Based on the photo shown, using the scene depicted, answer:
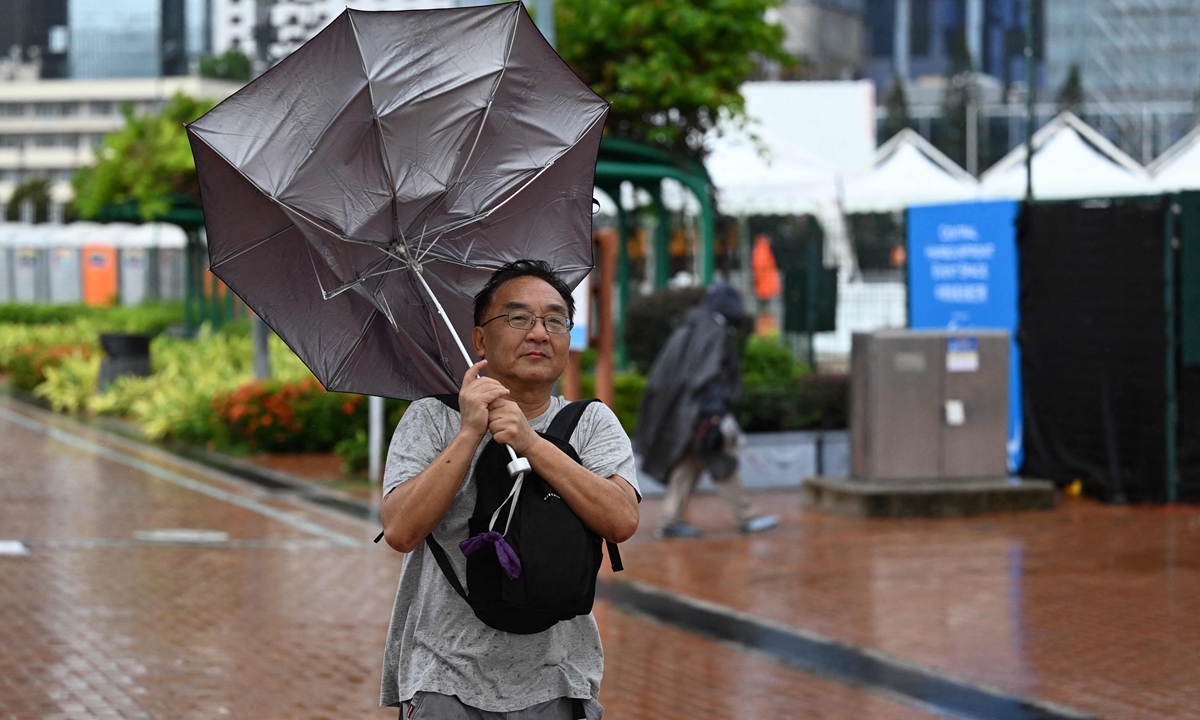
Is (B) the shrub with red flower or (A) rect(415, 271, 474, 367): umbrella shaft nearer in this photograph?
(A) rect(415, 271, 474, 367): umbrella shaft

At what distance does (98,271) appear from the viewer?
6538 cm

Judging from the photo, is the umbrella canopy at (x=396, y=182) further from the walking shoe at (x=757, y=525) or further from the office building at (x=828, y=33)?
the office building at (x=828, y=33)

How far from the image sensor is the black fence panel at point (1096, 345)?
1321cm

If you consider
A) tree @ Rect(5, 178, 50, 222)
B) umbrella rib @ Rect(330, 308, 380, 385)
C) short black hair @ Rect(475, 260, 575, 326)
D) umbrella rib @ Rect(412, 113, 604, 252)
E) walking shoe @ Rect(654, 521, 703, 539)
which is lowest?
walking shoe @ Rect(654, 521, 703, 539)

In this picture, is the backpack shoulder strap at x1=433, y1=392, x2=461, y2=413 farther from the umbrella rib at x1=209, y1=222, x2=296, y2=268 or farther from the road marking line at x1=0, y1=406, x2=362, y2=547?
the road marking line at x1=0, y1=406, x2=362, y2=547

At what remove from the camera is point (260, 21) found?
20.7m

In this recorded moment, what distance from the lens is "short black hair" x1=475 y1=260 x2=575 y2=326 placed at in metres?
3.36

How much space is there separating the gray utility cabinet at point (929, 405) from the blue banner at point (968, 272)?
942 millimetres

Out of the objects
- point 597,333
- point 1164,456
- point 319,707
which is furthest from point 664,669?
point 1164,456

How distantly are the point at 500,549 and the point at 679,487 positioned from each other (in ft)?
27.9

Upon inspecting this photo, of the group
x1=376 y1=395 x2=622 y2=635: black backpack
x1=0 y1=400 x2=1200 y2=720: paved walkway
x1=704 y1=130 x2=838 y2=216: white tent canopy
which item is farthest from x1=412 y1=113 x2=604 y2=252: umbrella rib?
x1=704 y1=130 x2=838 y2=216: white tent canopy

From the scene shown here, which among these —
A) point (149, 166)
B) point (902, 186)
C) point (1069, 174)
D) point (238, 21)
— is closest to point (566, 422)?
point (238, 21)

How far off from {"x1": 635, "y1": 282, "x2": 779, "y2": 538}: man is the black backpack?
8.02 meters

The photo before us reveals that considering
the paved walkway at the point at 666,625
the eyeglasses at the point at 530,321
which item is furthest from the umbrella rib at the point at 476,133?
the paved walkway at the point at 666,625
